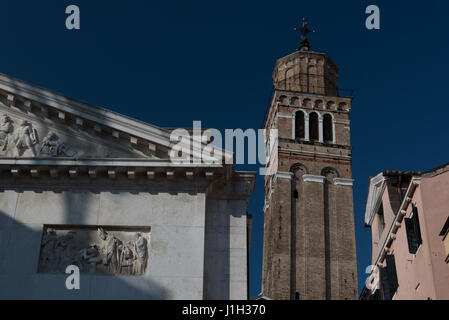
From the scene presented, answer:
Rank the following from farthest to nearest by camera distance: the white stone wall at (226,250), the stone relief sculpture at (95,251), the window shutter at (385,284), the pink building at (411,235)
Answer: the window shutter at (385,284) < the pink building at (411,235) < the white stone wall at (226,250) < the stone relief sculpture at (95,251)

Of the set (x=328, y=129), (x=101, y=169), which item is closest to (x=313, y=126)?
(x=328, y=129)

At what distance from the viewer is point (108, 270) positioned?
20781mm

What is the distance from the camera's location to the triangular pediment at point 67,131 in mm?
21969

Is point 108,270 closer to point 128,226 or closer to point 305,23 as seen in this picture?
point 128,226

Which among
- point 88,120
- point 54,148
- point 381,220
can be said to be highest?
point 381,220

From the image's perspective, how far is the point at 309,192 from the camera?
6456cm

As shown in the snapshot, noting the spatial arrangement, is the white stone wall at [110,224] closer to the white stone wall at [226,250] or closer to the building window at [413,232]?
the white stone wall at [226,250]

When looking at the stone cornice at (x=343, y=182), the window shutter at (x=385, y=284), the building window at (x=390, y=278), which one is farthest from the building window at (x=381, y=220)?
the stone cornice at (x=343, y=182)

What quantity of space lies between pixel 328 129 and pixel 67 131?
48282mm

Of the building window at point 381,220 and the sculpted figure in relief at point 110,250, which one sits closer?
the sculpted figure in relief at point 110,250

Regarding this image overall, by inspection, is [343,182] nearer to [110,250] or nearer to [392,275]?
[392,275]

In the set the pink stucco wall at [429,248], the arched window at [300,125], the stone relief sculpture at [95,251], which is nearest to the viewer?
the stone relief sculpture at [95,251]
